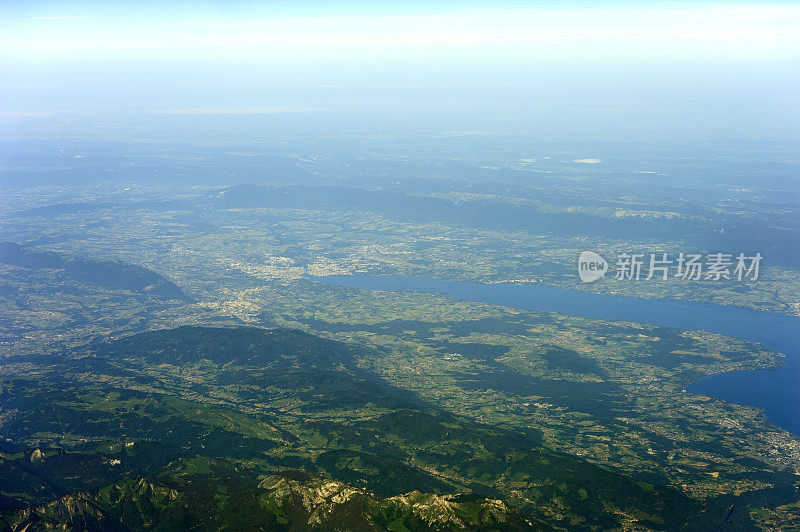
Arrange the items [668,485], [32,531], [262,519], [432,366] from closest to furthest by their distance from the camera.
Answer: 1. [32,531]
2. [262,519]
3. [668,485]
4. [432,366]

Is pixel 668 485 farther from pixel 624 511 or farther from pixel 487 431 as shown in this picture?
pixel 487 431

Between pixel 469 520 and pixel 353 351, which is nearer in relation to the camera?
pixel 469 520

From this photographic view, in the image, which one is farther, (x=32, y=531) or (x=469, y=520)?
(x=469, y=520)

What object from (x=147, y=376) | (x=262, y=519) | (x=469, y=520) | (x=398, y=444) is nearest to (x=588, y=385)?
(x=398, y=444)

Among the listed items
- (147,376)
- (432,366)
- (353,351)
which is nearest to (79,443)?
(147,376)

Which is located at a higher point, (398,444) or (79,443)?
(398,444)

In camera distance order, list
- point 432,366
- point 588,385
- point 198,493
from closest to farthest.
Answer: point 198,493
point 588,385
point 432,366

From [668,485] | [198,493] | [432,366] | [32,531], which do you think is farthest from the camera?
[432,366]

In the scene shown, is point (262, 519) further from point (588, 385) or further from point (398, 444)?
point (588, 385)

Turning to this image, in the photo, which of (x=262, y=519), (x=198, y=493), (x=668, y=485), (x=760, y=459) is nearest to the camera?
(x=262, y=519)
